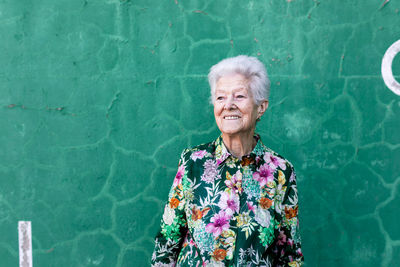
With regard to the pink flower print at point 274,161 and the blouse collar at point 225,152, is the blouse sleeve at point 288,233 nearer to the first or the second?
the pink flower print at point 274,161

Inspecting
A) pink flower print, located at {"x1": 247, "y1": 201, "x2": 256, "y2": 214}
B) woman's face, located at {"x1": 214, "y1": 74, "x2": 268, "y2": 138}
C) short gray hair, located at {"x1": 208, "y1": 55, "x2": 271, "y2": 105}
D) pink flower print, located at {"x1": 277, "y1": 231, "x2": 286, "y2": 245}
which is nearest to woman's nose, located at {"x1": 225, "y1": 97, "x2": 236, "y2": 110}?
woman's face, located at {"x1": 214, "y1": 74, "x2": 268, "y2": 138}

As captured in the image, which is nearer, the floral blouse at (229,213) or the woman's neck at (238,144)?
the floral blouse at (229,213)

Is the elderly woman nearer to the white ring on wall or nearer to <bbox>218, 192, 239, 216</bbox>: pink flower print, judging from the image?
<bbox>218, 192, 239, 216</bbox>: pink flower print

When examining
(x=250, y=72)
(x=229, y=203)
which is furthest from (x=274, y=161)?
(x=250, y=72)

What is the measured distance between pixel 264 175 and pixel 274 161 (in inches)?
4.1

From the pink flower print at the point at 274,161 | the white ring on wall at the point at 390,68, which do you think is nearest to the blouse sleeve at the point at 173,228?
the pink flower print at the point at 274,161

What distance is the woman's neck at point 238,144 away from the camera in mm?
1714

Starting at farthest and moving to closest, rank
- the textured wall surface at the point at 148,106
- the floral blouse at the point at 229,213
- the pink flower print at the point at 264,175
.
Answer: the textured wall surface at the point at 148,106, the pink flower print at the point at 264,175, the floral blouse at the point at 229,213

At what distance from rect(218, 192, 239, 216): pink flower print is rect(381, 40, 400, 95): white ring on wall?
1.43 m

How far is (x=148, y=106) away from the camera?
2309 mm

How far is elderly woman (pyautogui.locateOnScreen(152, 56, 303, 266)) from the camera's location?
160 centimetres

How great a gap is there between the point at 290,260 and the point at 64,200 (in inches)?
57.5

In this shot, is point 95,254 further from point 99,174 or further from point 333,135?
point 333,135

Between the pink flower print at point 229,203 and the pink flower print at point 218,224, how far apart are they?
0.02 m
